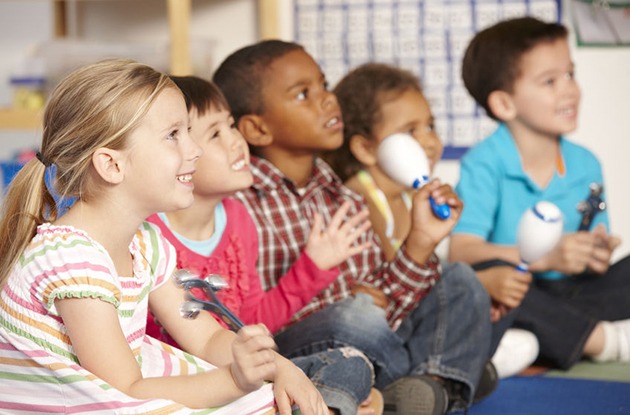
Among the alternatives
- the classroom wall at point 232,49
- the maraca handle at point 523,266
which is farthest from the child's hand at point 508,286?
the classroom wall at point 232,49

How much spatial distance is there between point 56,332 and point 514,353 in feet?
3.16

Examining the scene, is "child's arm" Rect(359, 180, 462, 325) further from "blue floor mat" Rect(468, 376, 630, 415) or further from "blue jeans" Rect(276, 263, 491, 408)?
"blue floor mat" Rect(468, 376, 630, 415)

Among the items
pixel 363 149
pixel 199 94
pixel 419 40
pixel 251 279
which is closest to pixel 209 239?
pixel 251 279

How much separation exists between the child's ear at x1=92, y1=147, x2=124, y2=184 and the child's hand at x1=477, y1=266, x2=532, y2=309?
0.80m

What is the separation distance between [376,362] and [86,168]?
576 mm

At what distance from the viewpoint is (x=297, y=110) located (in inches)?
65.4

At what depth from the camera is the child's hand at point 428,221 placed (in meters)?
1.56

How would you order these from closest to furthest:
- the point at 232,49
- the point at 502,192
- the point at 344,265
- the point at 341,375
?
the point at 341,375, the point at 344,265, the point at 502,192, the point at 232,49

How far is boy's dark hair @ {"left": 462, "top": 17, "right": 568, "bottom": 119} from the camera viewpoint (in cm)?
208

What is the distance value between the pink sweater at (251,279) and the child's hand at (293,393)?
0.28 m

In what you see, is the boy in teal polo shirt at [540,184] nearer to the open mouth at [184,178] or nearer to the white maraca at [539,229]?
the white maraca at [539,229]

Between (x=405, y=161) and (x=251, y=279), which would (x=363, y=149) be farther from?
(x=251, y=279)

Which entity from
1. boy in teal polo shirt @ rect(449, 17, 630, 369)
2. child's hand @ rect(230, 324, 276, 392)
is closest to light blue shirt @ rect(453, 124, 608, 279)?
boy in teal polo shirt @ rect(449, 17, 630, 369)

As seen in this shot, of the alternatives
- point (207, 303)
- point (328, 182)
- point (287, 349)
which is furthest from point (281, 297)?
point (207, 303)
